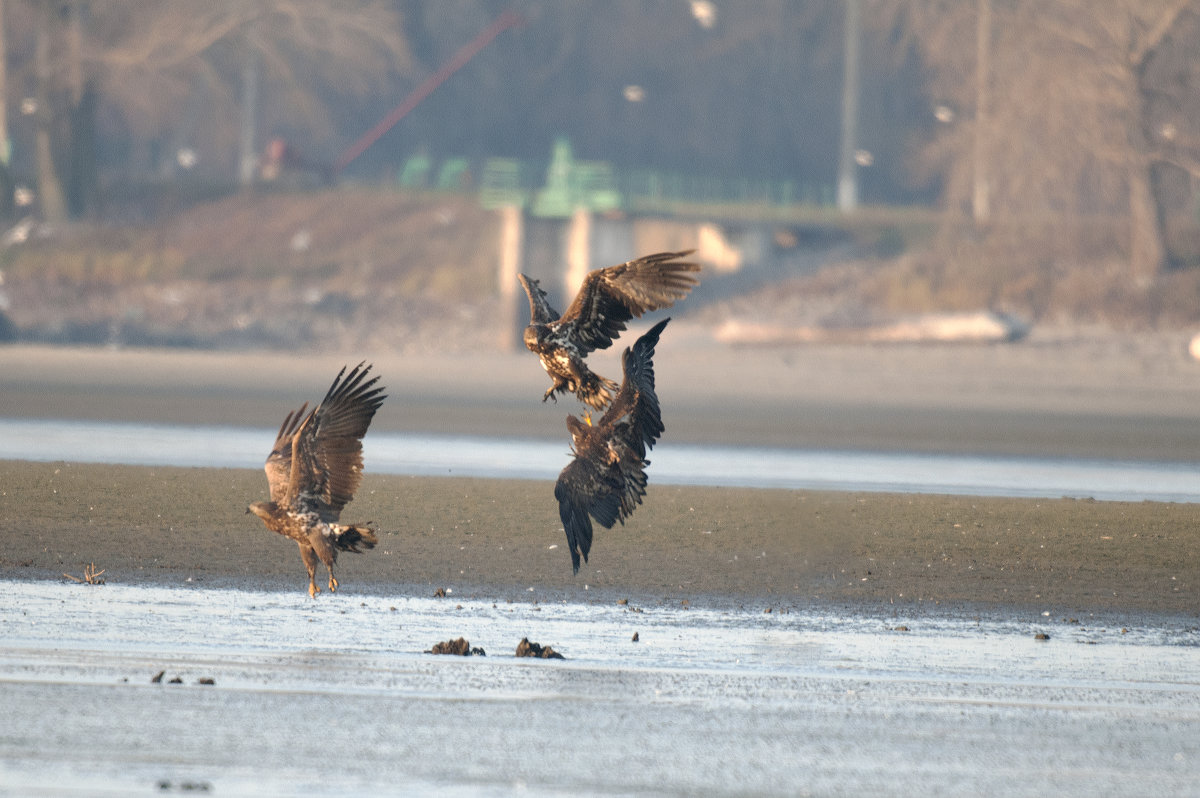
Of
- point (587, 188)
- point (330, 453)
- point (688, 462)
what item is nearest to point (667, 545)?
point (330, 453)

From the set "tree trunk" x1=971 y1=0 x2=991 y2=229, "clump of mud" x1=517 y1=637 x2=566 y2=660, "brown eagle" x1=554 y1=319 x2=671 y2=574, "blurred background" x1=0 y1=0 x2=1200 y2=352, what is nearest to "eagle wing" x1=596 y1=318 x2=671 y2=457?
"brown eagle" x1=554 y1=319 x2=671 y2=574

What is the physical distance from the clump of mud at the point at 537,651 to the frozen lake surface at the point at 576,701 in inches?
4.4

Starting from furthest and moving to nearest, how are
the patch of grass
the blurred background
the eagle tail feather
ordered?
the blurred background
the patch of grass
the eagle tail feather

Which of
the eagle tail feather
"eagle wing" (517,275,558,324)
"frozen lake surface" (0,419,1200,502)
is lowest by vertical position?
the eagle tail feather

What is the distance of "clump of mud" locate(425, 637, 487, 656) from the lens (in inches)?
357

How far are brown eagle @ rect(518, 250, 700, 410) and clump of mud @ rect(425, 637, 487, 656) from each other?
4.47ft

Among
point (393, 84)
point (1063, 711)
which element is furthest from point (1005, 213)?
point (1063, 711)

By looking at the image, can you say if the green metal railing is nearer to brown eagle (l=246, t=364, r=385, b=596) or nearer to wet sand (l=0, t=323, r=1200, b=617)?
wet sand (l=0, t=323, r=1200, b=617)

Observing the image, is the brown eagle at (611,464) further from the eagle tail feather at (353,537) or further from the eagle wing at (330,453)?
the eagle wing at (330,453)

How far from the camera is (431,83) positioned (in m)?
57.8

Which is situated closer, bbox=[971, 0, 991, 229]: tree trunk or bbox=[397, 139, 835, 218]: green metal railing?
bbox=[971, 0, 991, 229]: tree trunk

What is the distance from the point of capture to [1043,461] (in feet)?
64.6

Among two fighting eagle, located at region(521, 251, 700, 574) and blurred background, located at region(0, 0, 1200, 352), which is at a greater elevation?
blurred background, located at region(0, 0, 1200, 352)

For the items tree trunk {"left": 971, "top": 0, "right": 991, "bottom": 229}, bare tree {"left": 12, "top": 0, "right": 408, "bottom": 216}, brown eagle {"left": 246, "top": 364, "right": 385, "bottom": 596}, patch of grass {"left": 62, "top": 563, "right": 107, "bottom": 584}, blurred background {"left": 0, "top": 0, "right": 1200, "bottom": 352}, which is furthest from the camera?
bare tree {"left": 12, "top": 0, "right": 408, "bottom": 216}
